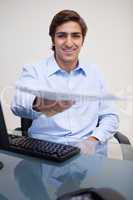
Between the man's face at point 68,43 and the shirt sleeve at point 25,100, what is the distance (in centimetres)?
20

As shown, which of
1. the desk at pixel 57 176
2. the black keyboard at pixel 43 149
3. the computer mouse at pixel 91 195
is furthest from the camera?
the black keyboard at pixel 43 149

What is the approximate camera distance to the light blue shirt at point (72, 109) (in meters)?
1.78

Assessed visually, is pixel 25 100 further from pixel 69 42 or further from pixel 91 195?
pixel 91 195

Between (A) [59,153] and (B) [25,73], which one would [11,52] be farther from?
(A) [59,153]

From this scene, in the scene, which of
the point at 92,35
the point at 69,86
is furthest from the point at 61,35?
the point at 69,86

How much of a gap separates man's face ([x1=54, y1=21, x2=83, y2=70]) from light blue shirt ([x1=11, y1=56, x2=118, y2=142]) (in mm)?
47

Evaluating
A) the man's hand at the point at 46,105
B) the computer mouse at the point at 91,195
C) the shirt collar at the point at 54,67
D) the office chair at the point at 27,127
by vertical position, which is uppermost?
the shirt collar at the point at 54,67

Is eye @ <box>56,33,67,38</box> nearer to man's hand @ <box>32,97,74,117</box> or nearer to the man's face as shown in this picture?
the man's face

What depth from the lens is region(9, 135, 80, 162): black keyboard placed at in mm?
1095

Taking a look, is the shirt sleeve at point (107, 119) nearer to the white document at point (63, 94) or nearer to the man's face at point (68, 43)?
the white document at point (63, 94)

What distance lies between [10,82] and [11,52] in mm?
209

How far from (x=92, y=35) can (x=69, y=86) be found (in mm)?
351

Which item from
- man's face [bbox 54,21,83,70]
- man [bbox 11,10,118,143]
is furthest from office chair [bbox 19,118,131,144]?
man's face [bbox 54,21,83,70]

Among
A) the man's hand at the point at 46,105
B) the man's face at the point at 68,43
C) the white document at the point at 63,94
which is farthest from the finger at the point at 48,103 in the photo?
the man's face at the point at 68,43
